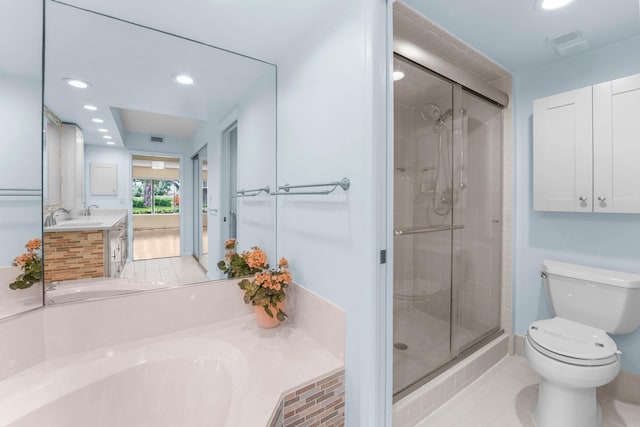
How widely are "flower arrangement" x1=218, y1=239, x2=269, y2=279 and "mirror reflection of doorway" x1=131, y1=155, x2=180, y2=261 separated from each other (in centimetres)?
27

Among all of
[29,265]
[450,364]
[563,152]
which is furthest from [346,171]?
[563,152]

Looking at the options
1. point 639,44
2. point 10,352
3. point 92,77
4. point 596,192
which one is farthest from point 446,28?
point 10,352

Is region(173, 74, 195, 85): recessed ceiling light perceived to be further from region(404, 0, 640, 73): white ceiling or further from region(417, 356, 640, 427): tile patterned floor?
region(417, 356, 640, 427): tile patterned floor

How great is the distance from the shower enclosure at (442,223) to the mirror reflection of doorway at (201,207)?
3.83 feet

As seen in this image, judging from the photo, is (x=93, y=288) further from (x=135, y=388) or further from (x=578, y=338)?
(x=578, y=338)

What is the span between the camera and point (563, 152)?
188 centimetres

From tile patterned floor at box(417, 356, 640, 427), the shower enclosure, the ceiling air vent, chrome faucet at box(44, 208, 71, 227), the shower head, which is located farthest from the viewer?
the shower head

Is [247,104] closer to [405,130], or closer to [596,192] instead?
[405,130]

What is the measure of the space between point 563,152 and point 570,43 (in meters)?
0.69

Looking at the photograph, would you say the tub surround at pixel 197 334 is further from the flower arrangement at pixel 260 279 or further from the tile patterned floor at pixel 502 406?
the tile patterned floor at pixel 502 406

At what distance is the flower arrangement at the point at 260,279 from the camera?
1457 mm

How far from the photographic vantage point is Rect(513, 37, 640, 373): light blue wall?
5.76 feet

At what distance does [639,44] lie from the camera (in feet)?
5.57

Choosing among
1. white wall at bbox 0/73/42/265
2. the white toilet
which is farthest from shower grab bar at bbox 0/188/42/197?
the white toilet
